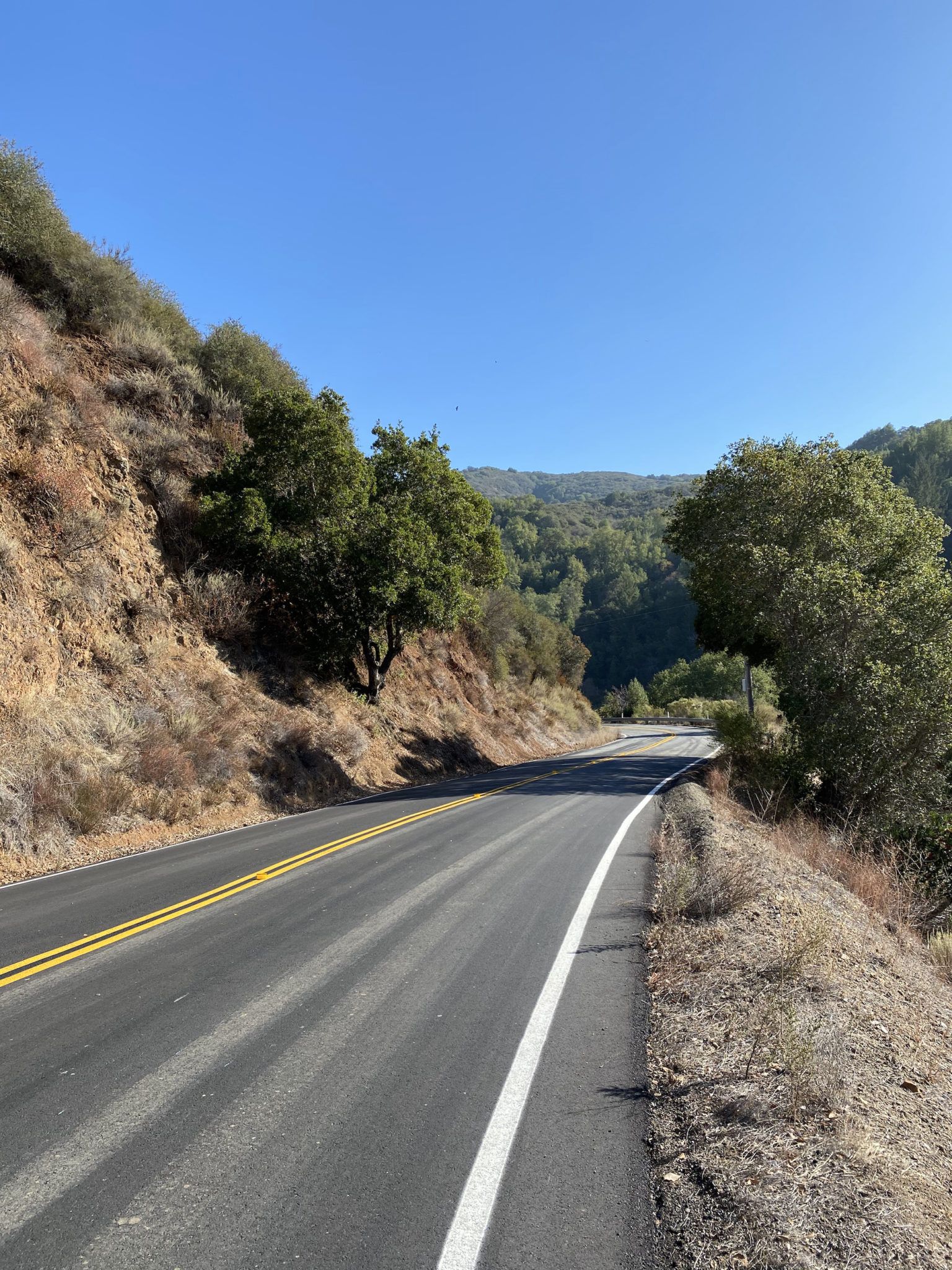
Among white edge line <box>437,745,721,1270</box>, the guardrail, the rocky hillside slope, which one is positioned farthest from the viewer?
the guardrail

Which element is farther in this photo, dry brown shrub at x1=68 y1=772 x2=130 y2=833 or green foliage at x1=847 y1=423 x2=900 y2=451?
green foliage at x1=847 y1=423 x2=900 y2=451

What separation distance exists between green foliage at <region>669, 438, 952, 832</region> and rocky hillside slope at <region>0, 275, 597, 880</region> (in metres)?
10.8

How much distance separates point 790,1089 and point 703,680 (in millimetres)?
95072

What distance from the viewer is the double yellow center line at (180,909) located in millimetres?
5543

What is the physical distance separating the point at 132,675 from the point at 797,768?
14.9 metres

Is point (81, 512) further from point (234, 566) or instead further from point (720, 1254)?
point (720, 1254)

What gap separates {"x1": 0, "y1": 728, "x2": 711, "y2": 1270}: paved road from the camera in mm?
2828

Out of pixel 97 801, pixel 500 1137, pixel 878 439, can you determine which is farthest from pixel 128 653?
pixel 878 439

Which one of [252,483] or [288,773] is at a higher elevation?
[252,483]

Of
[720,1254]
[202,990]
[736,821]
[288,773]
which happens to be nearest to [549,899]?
[202,990]

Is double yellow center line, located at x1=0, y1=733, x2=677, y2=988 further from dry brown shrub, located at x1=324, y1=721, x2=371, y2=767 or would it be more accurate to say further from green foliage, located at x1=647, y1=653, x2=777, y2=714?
green foliage, located at x1=647, y1=653, x2=777, y2=714

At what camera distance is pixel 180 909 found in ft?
22.9

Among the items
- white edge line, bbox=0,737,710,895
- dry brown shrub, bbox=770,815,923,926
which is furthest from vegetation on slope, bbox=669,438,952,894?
white edge line, bbox=0,737,710,895

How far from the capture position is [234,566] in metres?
19.0
